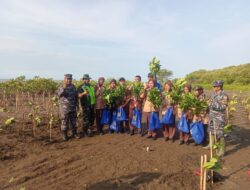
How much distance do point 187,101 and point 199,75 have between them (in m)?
41.6

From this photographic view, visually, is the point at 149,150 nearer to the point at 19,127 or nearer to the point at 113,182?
the point at 113,182

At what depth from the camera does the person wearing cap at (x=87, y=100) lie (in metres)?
8.79

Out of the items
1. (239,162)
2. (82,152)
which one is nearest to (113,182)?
(82,152)

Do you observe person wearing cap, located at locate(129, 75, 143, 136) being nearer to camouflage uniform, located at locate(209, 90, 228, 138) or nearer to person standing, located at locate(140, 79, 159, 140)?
person standing, located at locate(140, 79, 159, 140)

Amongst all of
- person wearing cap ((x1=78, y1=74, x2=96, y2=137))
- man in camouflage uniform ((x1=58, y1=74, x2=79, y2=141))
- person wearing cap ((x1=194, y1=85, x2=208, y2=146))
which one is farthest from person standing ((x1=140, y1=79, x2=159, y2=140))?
man in camouflage uniform ((x1=58, y1=74, x2=79, y2=141))

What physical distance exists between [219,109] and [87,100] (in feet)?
12.3

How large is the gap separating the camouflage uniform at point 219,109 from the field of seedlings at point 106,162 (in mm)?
714

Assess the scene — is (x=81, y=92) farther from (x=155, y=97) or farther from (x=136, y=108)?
(x=155, y=97)

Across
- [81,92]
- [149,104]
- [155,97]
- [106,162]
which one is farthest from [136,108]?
[106,162]

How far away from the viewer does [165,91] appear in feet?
26.8

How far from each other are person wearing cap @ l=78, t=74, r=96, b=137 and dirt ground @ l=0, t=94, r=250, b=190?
1.48 ft

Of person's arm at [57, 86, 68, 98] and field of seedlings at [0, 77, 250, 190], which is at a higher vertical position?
person's arm at [57, 86, 68, 98]

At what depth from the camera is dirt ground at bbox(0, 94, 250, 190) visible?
17.6 feet

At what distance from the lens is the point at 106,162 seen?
6480 mm
